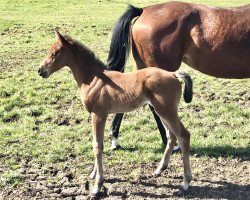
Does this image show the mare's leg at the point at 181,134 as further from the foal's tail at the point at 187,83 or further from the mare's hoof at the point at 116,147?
the mare's hoof at the point at 116,147

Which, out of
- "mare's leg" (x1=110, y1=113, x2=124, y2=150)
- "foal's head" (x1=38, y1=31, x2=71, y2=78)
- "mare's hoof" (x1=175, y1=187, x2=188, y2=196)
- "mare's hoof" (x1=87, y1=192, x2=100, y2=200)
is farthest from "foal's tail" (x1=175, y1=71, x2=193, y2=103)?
"mare's leg" (x1=110, y1=113, x2=124, y2=150)

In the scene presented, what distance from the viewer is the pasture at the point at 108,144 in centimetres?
502

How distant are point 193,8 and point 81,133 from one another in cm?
247

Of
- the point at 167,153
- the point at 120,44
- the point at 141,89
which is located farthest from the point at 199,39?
the point at 167,153

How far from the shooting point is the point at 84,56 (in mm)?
5109

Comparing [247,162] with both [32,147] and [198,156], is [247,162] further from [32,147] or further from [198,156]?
[32,147]

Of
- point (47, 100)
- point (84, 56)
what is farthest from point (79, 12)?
point (84, 56)

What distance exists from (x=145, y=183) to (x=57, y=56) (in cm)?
182

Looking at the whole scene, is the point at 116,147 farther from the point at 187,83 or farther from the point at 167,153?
the point at 187,83

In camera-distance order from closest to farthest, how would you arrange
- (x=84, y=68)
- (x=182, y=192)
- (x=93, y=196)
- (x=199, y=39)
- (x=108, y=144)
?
1. (x=93, y=196)
2. (x=182, y=192)
3. (x=84, y=68)
4. (x=199, y=39)
5. (x=108, y=144)

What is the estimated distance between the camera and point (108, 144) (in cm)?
627

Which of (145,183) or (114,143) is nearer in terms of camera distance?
(145,183)

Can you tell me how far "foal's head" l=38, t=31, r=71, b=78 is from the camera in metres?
5.02

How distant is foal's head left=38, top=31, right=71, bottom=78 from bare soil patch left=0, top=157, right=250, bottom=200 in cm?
129
